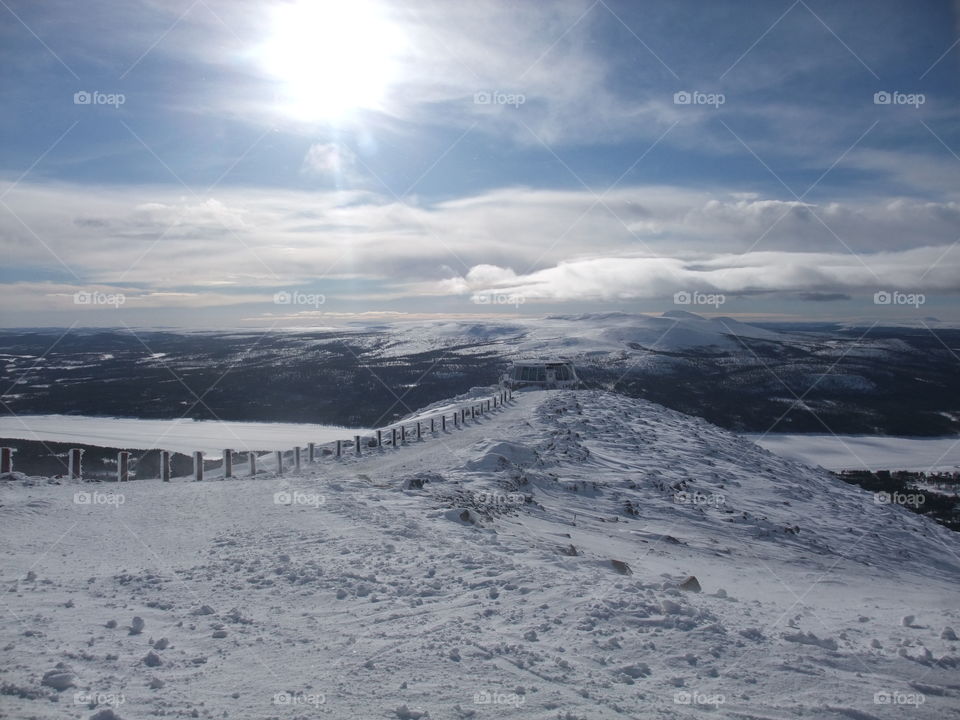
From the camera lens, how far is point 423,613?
8.23 meters

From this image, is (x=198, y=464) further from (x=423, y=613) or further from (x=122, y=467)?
(x=423, y=613)

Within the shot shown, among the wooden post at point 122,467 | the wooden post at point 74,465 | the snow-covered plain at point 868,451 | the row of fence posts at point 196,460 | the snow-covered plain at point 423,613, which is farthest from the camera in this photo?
the snow-covered plain at point 868,451

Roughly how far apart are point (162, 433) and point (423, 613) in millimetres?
54842

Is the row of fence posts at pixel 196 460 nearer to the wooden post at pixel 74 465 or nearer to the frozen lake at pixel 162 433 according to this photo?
the wooden post at pixel 74 465

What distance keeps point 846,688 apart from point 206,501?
1269 cm

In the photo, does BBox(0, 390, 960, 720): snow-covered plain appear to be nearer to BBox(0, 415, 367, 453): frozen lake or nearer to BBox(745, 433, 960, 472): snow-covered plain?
BBox(0, 415, 367, 453): frozen lake

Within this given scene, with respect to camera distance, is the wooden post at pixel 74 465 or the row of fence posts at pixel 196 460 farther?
the wooden post at pixel 74 465

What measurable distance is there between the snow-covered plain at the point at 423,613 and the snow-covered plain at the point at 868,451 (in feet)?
143

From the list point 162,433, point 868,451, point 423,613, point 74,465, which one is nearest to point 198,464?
point 74,465

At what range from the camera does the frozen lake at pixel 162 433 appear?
46.8 m


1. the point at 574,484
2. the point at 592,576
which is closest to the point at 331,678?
the point at 592,576

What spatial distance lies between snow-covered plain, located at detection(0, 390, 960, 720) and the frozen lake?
33296 mm

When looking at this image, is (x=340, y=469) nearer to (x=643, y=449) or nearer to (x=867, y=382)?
(x=643, y=449)

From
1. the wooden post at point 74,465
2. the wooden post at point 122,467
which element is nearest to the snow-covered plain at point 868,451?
A: the wooden post at point 122,467
